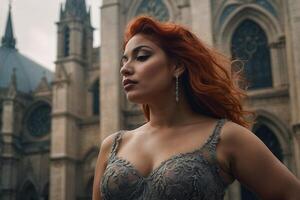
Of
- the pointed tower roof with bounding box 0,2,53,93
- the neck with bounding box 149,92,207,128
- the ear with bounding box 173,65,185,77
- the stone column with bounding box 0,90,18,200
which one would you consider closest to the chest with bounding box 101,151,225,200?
the neck with bounding box 149,92,207,128

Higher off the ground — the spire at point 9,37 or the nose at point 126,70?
the spire at point 9,37

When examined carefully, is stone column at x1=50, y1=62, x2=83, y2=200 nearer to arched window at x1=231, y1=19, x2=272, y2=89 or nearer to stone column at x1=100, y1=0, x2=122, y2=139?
stone column at x1=100, y1=0, x2=122, y2=139

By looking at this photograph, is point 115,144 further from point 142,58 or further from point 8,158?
point 8,158

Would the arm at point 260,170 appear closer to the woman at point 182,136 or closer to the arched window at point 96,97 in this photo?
the woman at point 182,136

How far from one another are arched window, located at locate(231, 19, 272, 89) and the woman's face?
1571 cm

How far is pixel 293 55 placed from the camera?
1578 cm

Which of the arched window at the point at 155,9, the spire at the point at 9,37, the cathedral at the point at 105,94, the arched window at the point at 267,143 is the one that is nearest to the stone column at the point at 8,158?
the cathedral at the point at 105,94

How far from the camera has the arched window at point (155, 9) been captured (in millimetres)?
19589

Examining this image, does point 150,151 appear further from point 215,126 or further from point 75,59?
point 75,59

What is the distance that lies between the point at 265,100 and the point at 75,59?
332 inches

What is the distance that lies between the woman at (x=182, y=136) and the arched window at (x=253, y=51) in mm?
15672

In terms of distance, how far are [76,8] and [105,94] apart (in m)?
5.91

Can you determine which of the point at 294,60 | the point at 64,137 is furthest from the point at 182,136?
the point at 64,137

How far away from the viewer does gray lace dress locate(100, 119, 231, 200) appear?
5.03 ft
